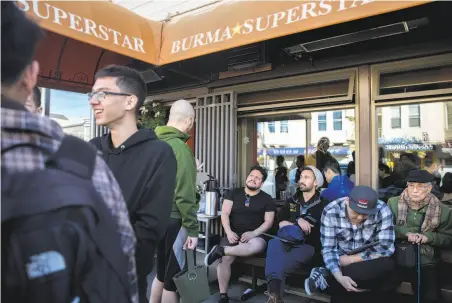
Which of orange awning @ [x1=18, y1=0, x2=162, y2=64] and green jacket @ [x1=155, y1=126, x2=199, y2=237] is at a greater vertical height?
orange awning @ [x1=18, y1=0, x2=162, y2=64]

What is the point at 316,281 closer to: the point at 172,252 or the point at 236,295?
the point at 236,295

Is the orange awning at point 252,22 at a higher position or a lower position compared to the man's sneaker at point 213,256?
higher

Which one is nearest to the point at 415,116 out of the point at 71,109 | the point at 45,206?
the point at 45,206

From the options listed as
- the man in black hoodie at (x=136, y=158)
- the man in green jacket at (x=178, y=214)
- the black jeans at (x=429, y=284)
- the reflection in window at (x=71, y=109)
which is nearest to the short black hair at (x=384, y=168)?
the black jeans at (x=429, y=284)

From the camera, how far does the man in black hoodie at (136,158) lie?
1.54 metres

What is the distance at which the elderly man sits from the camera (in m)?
2.94

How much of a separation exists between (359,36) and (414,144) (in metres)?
2.78

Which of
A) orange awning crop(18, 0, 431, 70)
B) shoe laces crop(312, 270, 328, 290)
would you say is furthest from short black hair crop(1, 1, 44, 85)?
shoe laces crop(312, 270, 328, 290)

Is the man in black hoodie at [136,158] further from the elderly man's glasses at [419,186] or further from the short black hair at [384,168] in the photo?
the short black hair at [384,168]

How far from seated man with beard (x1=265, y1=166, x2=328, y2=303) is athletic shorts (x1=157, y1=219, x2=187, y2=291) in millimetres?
1077

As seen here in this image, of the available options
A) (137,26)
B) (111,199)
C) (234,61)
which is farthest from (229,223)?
(111,199)

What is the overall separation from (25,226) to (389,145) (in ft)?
17.4

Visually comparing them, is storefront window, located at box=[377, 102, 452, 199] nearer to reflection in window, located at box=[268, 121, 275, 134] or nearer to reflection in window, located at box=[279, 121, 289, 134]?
reflection in window, located at box=[279, 121, 289, 134]

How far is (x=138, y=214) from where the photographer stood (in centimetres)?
154
